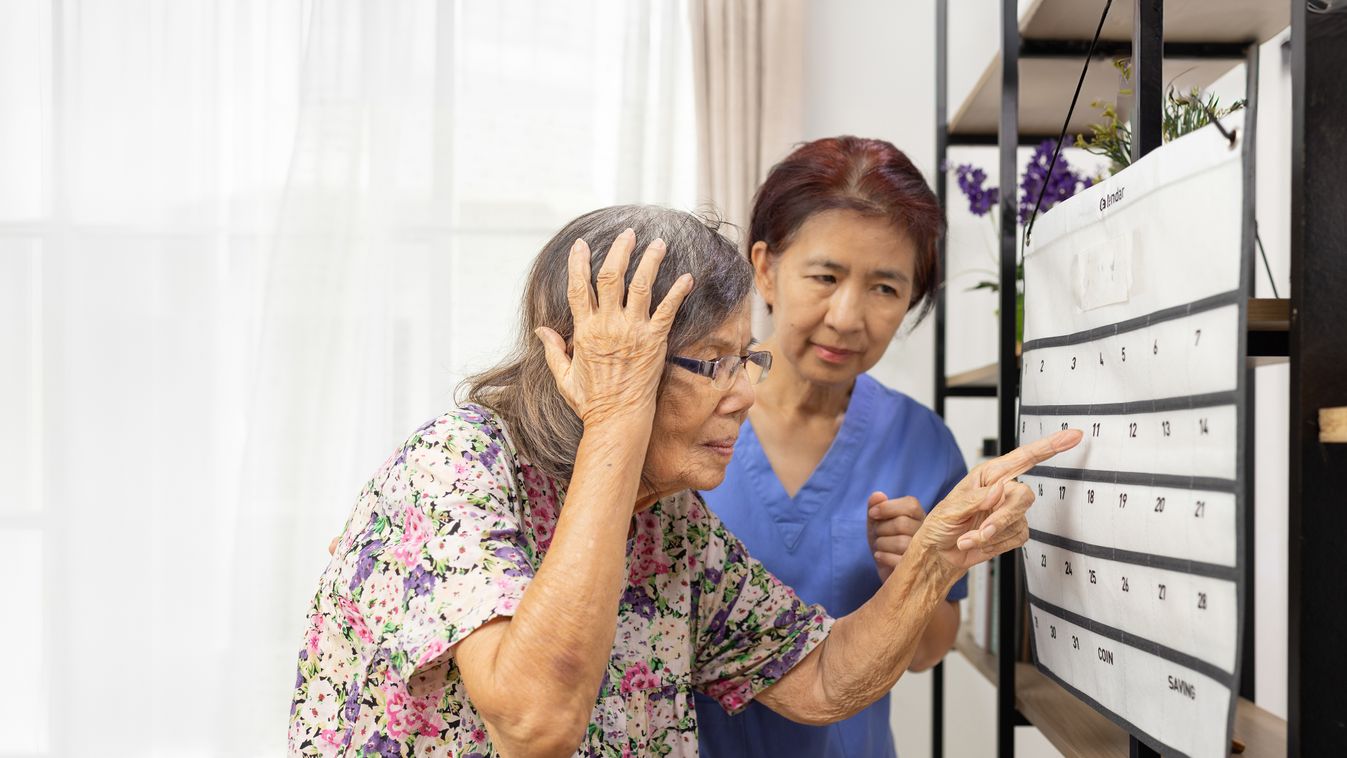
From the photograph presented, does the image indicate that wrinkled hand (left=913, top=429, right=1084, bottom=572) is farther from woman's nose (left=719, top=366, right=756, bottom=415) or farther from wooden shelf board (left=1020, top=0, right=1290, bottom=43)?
wooden shelf board (left=1020, top=0, right=1290, bottom=43)

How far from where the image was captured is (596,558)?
39.1 inches

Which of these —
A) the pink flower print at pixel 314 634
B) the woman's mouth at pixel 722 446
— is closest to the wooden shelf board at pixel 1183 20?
the woman's mouth at pixel 722 446

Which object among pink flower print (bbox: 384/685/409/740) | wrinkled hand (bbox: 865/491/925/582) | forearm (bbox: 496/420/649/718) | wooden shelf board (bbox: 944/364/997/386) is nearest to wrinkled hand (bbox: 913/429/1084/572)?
wrinkled hand (bbox: 865/491/925/582)

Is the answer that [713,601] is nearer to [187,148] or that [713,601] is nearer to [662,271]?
[662,271]

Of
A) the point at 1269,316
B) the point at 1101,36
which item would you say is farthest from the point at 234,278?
the point at 1269,316

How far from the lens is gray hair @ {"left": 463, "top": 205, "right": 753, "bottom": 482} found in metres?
1.19

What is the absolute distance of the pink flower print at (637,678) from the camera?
1336mm

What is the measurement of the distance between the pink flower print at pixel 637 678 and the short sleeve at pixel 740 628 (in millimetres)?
125

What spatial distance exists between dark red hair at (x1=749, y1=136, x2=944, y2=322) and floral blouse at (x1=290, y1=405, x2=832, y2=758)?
0.50m

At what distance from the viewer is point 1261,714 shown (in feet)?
5.10

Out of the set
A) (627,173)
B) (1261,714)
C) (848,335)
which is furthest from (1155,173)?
(627,173)

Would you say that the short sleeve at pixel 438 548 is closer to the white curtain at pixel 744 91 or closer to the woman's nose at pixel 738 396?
the woman's nose at pixel 738 396

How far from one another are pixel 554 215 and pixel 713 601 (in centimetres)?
185

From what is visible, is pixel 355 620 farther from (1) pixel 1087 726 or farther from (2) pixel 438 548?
(1) pixel 1087 726
